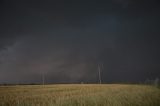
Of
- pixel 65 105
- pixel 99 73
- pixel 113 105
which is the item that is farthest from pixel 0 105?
pixel 99 73

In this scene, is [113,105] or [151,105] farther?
[151,105]

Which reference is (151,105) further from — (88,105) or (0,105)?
(0,105)

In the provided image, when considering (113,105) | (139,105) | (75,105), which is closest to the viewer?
(113,105)

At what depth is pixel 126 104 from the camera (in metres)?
9.27

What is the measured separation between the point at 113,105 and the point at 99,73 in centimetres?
6729

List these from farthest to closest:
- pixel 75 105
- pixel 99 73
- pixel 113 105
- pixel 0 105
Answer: pixel 99 73, pixel 0 105, pixel 75 105, pixel 113 105

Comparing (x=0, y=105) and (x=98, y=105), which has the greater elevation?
(x=98, y=105)

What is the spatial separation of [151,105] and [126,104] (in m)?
1.30

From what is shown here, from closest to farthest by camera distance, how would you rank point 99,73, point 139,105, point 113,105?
1. point 113,105
2. point 139,105
3. point 99,73

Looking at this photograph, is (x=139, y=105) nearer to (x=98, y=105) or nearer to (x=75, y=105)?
(x=98, y=105)

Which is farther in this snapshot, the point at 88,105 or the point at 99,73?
the point at 99,73

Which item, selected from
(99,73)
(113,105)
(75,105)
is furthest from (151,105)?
(99,73)

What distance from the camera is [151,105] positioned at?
363 inches

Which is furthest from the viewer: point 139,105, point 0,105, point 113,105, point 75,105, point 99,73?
point 99,73
